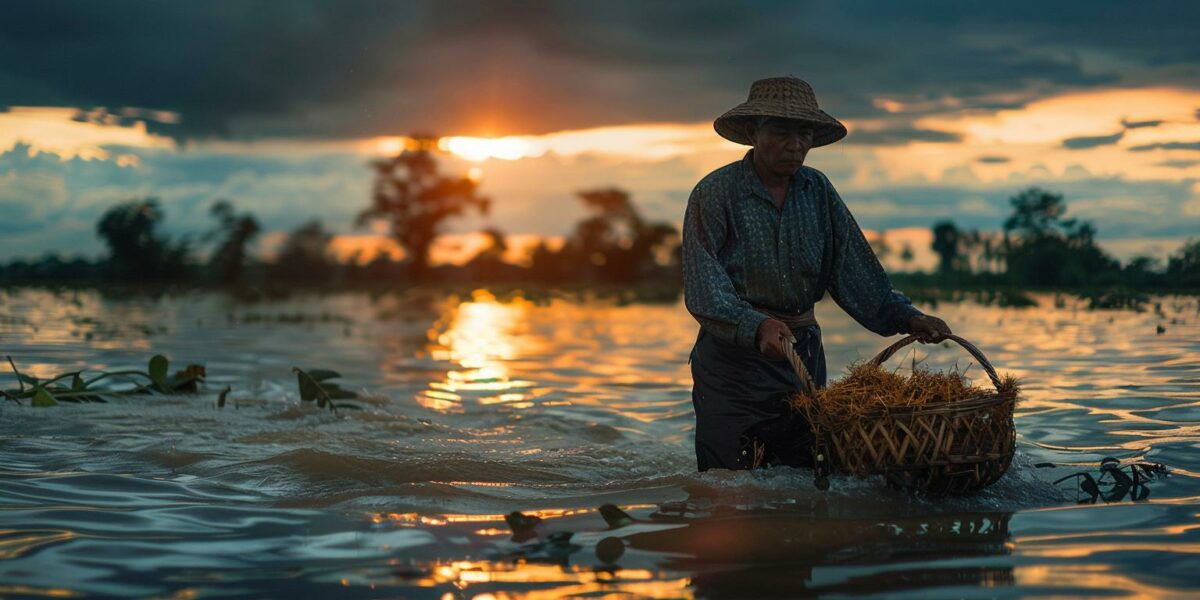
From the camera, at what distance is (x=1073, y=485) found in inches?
186

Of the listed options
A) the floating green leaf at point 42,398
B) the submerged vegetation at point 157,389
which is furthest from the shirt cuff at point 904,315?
the floating green leaf at point 42,398

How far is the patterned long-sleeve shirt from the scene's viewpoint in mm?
4488

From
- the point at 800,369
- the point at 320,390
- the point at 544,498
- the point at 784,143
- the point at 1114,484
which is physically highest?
the point at 784,143

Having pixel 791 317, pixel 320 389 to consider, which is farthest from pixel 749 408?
pixel 320 389

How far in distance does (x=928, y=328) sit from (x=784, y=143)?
35.2 inches

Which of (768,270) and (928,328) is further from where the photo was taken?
(768,270)

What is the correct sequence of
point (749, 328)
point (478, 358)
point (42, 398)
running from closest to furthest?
point (749, 328), point (42, 398), point (478, 358)

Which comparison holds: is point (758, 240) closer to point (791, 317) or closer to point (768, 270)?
point (768, 270)

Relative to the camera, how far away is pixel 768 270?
14.9ft

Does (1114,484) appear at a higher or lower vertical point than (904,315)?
lower

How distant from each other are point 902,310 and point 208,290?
24806 mm

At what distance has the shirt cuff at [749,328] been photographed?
4.16 metres

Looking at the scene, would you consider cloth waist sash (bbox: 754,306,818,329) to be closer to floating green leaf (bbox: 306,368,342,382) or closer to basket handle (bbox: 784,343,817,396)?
basket handle (bbox: 784,343,817,396)

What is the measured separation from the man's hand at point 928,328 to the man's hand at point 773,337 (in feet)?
2.02
